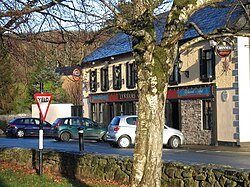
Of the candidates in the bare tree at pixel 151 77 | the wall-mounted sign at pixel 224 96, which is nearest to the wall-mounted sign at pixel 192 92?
the wall-mounted sign at pixel 224 96

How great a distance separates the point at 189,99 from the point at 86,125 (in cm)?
662

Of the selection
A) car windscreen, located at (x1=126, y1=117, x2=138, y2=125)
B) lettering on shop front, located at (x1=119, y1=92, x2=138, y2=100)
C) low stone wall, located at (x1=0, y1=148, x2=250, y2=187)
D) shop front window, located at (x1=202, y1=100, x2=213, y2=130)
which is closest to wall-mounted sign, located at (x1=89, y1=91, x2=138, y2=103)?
lettering on shop front, located at (x1=119, y1=92, x2=138, y2=100)

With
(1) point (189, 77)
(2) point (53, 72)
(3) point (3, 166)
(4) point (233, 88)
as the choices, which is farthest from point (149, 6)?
(2) point (53, 72)

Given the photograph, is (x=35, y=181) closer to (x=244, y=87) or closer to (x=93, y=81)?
(x=244, y=87)

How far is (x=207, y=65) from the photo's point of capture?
3027cm

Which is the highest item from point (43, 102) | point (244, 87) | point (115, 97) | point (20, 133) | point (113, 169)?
point (244, 87)

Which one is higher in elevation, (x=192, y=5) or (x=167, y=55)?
(x=192, y=5)

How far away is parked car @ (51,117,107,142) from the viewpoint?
3362cm

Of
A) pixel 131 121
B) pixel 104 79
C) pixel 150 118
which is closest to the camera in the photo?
pixel 150 118

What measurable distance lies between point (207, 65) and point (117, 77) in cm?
1156

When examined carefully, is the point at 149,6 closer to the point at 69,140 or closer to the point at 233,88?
the point at 233,88

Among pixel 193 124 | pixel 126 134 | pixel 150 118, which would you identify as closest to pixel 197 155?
pixel 126 134

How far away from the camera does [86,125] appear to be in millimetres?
33969

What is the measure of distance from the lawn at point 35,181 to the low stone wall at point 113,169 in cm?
41
